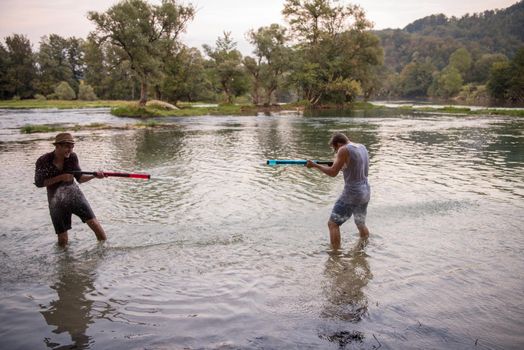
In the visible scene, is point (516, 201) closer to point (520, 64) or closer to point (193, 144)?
point (193, 144)

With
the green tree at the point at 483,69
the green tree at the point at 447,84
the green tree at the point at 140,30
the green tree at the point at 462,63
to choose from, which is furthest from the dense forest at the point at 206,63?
the green tree at the point at 462,63

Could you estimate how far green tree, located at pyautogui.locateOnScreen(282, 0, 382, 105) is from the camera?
7606 centimetres

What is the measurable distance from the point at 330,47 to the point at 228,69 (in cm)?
2307

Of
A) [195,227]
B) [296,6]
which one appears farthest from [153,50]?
[195,227]

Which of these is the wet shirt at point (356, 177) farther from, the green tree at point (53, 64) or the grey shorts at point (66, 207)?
the green tree at point (53, 64)

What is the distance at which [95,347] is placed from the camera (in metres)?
4.91

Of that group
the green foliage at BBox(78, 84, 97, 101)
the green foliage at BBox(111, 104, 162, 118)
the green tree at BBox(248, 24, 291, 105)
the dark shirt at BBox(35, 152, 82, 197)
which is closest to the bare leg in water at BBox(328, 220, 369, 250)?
the dark shirt at BBox(35, 152, 82, 197)

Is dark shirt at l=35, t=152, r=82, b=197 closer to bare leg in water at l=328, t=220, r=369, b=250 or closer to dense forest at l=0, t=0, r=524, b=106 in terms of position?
bare leg in water at l=328, t=220, r=369, b=250

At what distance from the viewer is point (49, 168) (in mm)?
7676

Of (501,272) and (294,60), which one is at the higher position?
(294,60)

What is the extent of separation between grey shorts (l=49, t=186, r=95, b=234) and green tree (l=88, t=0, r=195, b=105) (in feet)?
172

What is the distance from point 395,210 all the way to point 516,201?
156 inches

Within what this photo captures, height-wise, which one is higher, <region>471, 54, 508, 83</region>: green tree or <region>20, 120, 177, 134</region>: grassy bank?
<region>471, 54, 508, 83</region>: green tree

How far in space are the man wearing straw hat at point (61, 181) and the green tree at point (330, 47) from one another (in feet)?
229
